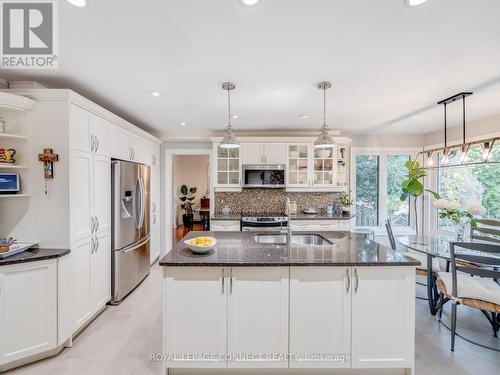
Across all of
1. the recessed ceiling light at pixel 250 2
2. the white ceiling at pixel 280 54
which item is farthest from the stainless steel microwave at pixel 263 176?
the recessed ceiling light at pixel 250 2

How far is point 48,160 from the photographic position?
217 centimetres

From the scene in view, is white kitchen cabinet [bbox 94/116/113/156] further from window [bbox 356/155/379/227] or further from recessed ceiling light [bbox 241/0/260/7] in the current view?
window [bbox 356/155/379/227]

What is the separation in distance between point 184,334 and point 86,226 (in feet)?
5.00

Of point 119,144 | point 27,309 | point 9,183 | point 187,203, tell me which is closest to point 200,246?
point 27,309

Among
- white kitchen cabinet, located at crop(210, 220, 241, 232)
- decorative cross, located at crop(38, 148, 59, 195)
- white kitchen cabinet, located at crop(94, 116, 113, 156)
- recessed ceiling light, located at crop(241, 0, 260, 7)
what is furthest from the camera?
white kitchen cabinet, located at crop(210, 220, 241, 232)

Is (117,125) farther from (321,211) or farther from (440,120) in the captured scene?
(440,120)

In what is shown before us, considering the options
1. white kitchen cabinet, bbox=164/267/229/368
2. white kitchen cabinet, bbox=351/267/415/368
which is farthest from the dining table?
white kitchen cabinet, bbox=164/267/229/368

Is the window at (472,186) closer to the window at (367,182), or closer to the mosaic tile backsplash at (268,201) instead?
the window at (367,182)

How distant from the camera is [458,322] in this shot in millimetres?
2604

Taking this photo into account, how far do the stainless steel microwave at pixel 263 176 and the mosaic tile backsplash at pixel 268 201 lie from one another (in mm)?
315

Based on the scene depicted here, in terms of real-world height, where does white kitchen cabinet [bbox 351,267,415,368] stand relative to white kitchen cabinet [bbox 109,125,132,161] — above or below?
below

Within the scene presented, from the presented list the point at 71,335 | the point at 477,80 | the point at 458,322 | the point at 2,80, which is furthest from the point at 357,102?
the point at 71,335

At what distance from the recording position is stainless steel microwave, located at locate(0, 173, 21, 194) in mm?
2031

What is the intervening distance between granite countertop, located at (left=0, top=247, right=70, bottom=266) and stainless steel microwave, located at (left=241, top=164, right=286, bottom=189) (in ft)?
9.24
